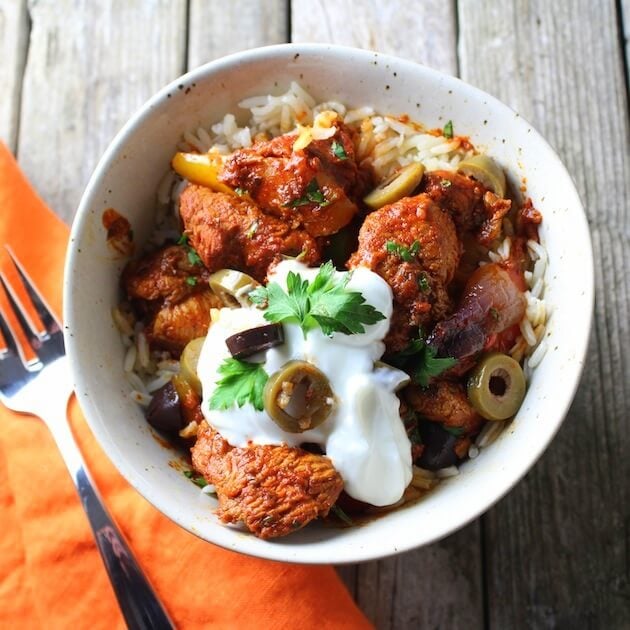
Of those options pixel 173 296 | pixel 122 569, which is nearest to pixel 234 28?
pixel 173 296

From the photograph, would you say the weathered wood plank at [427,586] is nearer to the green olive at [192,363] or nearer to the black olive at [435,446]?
the black olive at [435,446]

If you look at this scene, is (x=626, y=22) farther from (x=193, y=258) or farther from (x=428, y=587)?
(x=428, y=587)

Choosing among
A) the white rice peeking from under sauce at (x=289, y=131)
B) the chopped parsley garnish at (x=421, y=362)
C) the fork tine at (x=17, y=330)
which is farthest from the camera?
the fork tine at (x=17, y=330)

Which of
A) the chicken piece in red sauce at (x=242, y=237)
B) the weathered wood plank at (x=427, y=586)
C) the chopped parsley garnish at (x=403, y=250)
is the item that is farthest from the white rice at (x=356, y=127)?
the weathered wood plank at (x=427, y=586)

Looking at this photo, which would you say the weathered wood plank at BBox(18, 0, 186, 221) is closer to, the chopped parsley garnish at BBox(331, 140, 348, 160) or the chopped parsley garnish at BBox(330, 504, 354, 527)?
the chopped parsley garnish at BBox(331, 140, 348, 160)

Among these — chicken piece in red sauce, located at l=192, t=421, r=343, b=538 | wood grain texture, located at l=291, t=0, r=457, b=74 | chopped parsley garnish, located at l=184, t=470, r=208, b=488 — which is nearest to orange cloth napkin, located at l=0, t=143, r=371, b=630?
chopped parsley garnish, located at l=184, t=470, r=208, b=488

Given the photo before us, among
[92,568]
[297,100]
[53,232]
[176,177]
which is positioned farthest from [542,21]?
[92,568]
